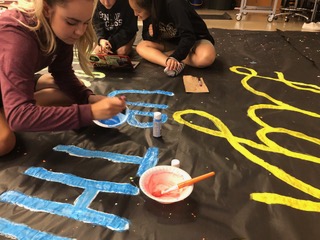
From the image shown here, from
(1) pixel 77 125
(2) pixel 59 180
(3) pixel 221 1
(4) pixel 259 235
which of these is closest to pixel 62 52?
(1) pixel 77 125

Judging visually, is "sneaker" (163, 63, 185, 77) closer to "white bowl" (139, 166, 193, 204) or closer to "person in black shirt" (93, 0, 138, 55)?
"person in black shirt" (93, 0, 138, 55)

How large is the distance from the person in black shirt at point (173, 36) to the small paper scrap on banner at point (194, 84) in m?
0.10

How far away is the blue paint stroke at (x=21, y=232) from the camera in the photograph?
28.6 inches

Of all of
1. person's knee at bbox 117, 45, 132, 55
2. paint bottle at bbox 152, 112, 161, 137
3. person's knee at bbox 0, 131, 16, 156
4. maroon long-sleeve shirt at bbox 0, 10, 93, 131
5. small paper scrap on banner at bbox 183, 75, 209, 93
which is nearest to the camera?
maroon long-sleeve shirt at bbox 0, 10, 93, 131

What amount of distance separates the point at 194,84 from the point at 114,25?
0.73m

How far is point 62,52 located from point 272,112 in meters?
0.90

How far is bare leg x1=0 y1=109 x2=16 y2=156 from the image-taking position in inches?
38.5

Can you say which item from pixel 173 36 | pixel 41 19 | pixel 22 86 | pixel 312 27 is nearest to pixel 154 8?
pixel 173 36

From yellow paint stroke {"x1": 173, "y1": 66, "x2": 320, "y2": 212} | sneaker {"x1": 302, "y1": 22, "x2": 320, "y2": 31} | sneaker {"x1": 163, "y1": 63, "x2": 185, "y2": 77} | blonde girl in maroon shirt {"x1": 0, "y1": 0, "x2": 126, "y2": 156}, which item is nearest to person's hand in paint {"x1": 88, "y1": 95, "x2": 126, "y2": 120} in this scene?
blonde girl in maroon shirt {"x1": 0, "y1": 0, "x2": 126, "y2": 156}

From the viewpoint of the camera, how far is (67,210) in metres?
0.80

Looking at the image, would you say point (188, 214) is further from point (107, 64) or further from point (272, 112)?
point (107, 64)

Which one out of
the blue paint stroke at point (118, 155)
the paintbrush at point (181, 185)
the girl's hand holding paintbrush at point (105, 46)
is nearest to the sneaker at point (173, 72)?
the girl's hand holding paintbrush at point (105, 46)

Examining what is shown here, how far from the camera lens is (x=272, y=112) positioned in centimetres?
130

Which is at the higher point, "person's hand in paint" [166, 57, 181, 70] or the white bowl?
"person's hand in paint" [166, 57, 181, 70]
